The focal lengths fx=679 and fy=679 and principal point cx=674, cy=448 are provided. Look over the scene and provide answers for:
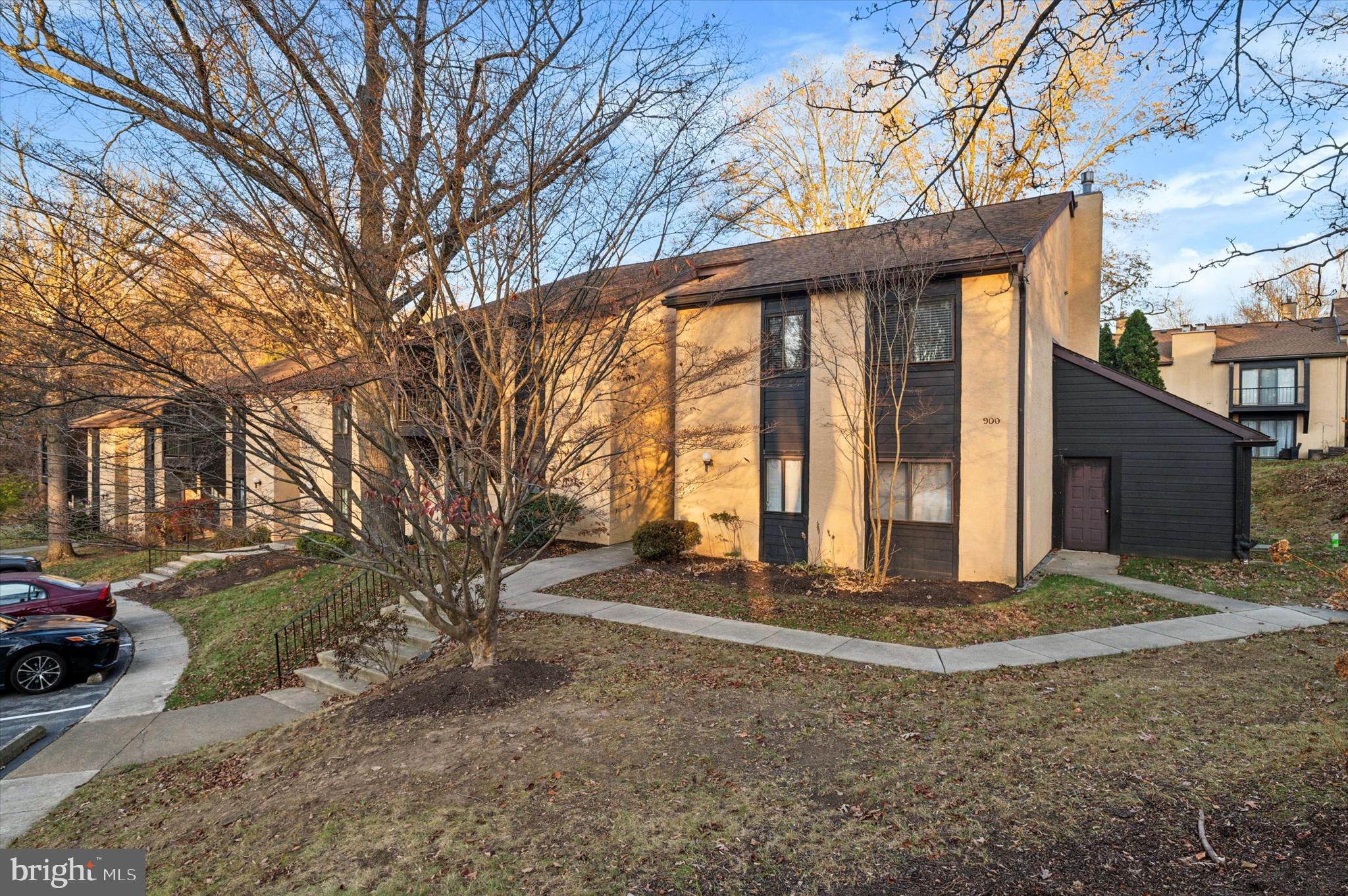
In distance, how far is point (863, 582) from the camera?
11125 mm

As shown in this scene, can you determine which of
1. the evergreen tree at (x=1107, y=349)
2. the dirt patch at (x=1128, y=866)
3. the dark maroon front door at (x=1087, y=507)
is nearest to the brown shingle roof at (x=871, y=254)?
the dark maroon front door at (x=1087, y=507)

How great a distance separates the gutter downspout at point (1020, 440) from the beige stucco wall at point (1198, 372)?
26108 mm

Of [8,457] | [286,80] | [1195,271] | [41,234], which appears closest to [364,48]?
[286,80]

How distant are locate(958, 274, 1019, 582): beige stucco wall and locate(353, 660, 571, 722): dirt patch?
7479 mm

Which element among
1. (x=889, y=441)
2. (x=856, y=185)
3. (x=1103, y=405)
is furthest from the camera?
(x=856, y=185)

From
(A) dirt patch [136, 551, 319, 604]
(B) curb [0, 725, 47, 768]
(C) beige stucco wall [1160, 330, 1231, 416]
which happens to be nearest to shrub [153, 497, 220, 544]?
(B) curb [0, 725, 47, 768]

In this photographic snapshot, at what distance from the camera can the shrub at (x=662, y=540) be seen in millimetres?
12945

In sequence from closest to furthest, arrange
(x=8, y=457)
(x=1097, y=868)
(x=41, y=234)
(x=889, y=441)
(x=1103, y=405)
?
(x=1097, y=868) < (x=41, y=234) < (x=8, y=457) < (x=889, y=441) < (x=1103, y=405)

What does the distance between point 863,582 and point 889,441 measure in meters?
2.62

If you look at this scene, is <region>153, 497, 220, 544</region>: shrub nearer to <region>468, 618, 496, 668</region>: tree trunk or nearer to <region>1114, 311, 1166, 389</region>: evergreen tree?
<region>468, 618, 496, 668</region>: tree trunk

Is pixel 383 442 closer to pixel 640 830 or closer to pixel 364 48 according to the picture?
pixel 364 48

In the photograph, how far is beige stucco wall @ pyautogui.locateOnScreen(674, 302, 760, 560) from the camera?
13469 mm

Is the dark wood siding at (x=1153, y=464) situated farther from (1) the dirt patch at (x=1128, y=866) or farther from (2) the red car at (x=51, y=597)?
(2) the red car at (x=51, y=597)

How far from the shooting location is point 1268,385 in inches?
1161
